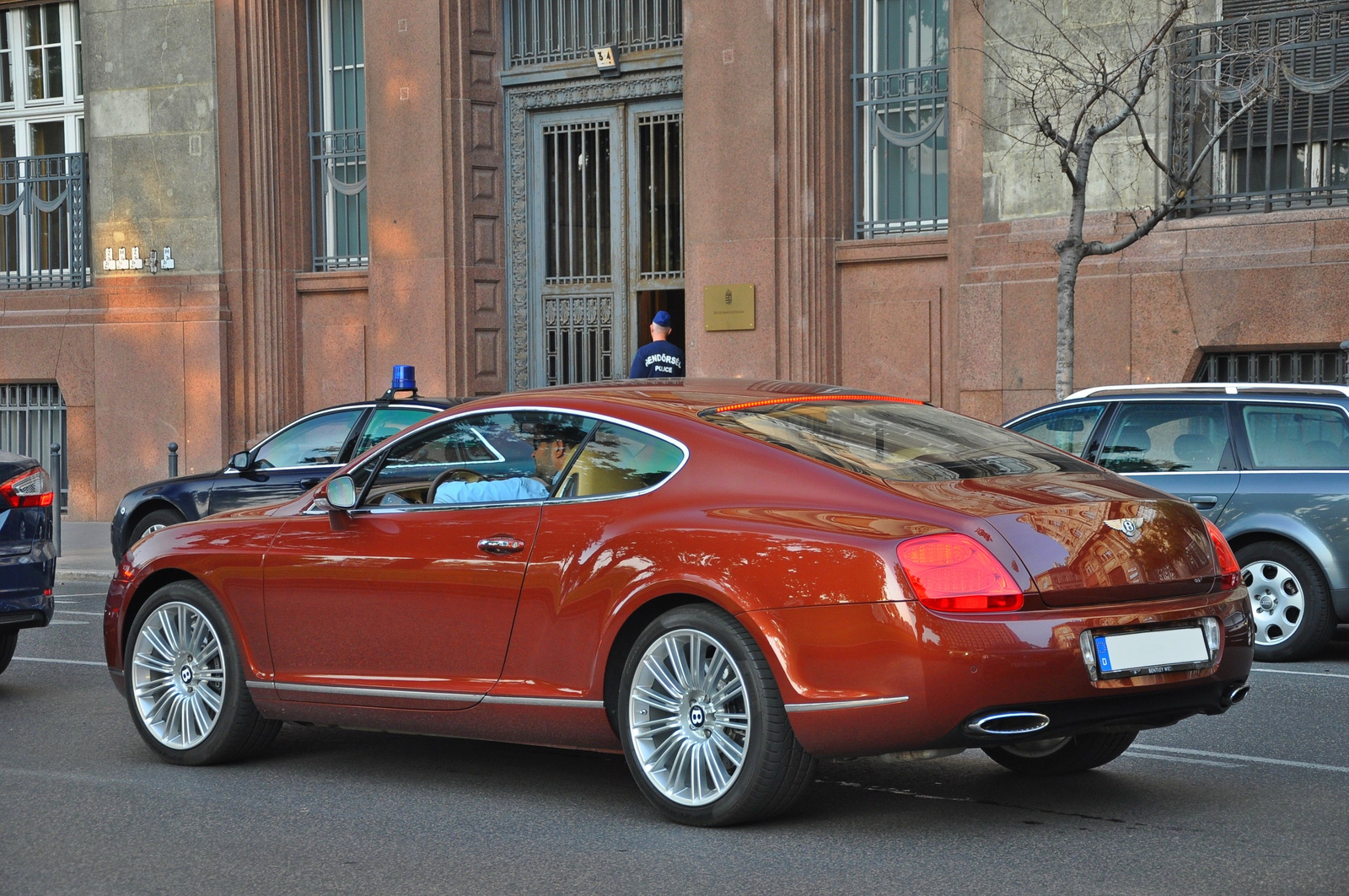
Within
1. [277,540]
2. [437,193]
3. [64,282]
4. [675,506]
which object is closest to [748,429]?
[675,506]

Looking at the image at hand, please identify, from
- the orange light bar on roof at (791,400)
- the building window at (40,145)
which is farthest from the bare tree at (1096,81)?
the building window at (40,145)

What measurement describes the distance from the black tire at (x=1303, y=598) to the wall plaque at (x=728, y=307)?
8.08 m

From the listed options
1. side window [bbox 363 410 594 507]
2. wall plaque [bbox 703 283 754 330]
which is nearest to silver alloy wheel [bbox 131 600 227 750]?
side window [bbox 363 410 594 507]

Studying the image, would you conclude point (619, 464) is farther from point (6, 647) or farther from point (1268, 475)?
point (1268, 475)

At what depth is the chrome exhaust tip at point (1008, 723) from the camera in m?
5.05

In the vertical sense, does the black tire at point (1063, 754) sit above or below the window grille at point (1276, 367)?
below

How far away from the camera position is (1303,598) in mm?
9641

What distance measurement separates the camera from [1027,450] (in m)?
6.14

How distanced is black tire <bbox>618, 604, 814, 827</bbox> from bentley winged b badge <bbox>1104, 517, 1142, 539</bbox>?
1192mm

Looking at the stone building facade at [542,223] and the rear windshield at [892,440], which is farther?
the stone building facade at [542,223]

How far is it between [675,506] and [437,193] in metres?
14.0

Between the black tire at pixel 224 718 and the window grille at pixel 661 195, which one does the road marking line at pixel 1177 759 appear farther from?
the window grille at pixel 661 195

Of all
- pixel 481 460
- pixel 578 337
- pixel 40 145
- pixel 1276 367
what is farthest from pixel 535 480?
pixel 40 145

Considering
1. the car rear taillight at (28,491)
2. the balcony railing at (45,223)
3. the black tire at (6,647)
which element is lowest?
the black tire at (6,647)
